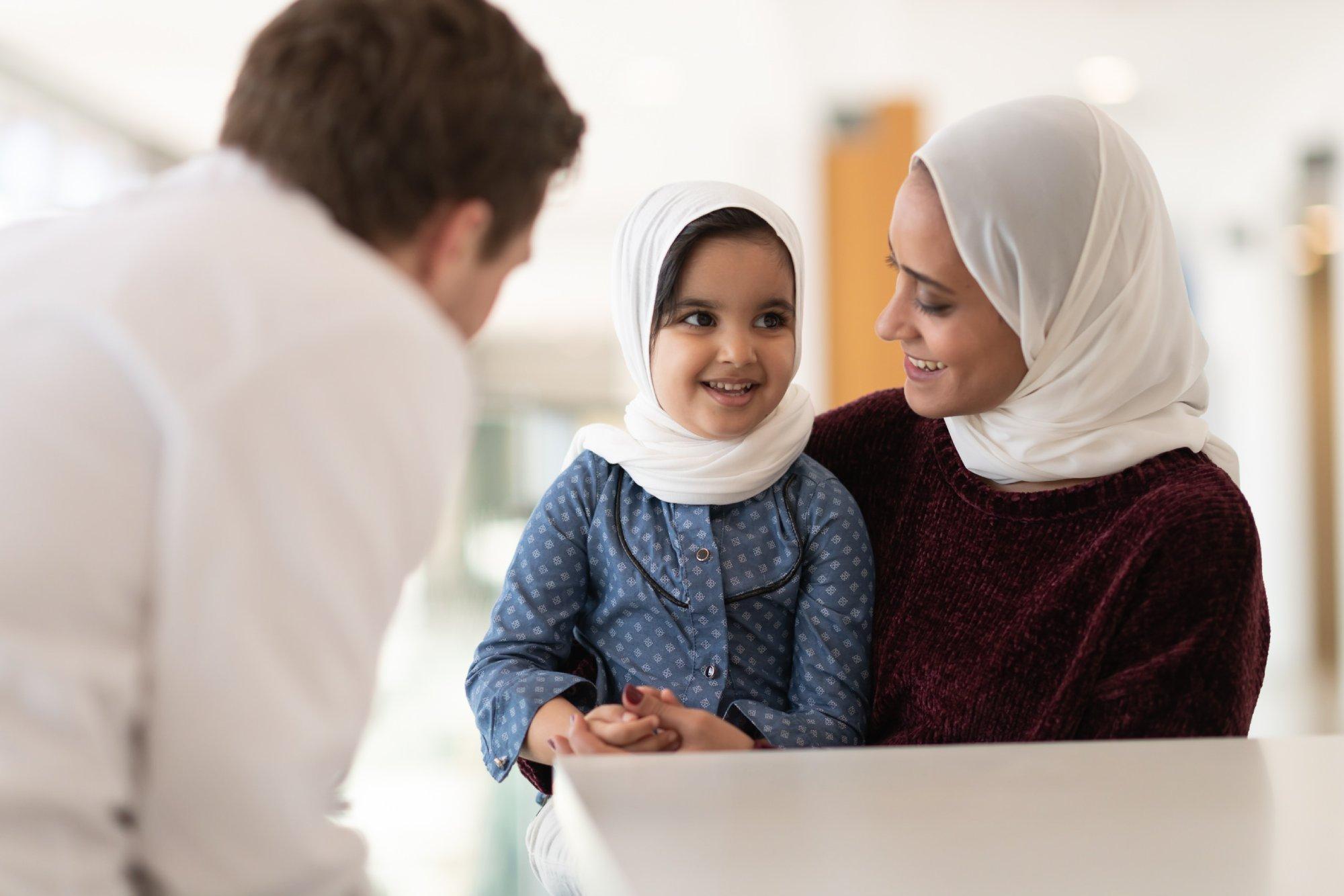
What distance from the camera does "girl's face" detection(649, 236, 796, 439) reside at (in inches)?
59.4

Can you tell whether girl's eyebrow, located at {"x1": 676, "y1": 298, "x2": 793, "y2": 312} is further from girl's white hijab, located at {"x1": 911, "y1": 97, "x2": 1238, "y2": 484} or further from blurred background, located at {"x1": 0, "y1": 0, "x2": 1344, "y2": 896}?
blurred background, located at {"x1": 0, "y1": 0, "x2": 1344, "y2": 896}

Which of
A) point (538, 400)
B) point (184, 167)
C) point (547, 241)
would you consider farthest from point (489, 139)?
point (547, 241)

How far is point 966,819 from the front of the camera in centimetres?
80

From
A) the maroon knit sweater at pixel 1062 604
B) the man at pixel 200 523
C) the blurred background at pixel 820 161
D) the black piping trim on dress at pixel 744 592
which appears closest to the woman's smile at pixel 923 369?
the maroon knit sweater at pixel 1062 604

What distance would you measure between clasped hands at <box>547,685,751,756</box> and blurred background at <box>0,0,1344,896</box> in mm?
2720

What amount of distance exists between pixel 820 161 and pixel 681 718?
3053 millimetres

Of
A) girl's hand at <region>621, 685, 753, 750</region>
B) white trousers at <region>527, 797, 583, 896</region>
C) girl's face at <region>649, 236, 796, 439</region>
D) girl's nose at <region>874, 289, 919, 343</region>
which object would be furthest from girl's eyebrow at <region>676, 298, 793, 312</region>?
white trousers at <region>527, 797, 583, 896</region>

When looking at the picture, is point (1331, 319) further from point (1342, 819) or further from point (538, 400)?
point (1342, 819)

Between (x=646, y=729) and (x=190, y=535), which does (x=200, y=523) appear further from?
(x=646, y=729)

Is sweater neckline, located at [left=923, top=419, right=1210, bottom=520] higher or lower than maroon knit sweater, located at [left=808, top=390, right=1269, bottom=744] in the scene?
higher

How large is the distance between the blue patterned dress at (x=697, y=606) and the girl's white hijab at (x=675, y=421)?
0.15 ft

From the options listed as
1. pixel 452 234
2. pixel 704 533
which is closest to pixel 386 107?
pixel 452 234

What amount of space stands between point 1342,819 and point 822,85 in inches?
147

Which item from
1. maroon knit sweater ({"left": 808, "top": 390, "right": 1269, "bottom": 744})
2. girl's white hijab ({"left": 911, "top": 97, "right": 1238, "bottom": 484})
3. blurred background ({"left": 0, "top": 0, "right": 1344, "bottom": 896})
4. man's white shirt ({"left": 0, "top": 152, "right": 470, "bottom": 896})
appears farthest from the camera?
blurred background ({"left": 0, "top": 0, "right": 1344, "bottom": 896})
